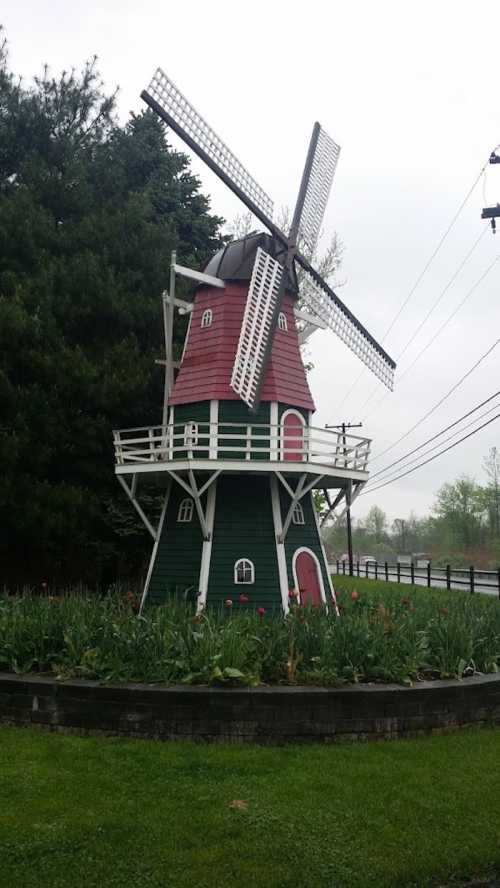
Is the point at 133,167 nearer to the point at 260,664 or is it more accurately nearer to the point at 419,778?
the point at 260,664

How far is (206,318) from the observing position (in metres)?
15.7

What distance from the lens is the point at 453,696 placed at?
8156mm

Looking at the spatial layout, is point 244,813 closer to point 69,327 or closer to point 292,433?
point 292,433

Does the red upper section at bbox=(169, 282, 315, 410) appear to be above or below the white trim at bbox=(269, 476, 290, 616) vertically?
above

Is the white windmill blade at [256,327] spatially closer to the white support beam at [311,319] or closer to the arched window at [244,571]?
the white support beam at [311,319]

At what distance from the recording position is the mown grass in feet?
26.9

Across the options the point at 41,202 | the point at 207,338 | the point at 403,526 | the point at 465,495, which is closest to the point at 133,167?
the point at 41,202

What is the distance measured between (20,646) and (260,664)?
297 cm

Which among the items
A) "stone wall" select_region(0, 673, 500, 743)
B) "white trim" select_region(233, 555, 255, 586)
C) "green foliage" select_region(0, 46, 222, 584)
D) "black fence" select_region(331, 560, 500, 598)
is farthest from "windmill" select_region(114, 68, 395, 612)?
"black fence" select_region(331, 560, 500, 598)

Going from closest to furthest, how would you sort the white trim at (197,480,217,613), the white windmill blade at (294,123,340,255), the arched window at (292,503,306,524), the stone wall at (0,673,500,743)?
the stone wall at (0,673,500,743)
the white trim at (197,480,217,613)
the arched window at (292,503,306,524)
the white windmill blade at (294,123,340,255)

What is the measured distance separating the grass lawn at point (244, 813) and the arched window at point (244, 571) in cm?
644

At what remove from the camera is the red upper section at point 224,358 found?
48.5ft

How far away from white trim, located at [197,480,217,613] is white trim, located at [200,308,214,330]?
350 centimetres

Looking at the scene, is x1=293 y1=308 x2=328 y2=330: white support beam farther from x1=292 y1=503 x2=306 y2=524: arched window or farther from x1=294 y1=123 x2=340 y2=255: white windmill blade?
x1=292 y1=503 x2=306 y2=524: arched window
